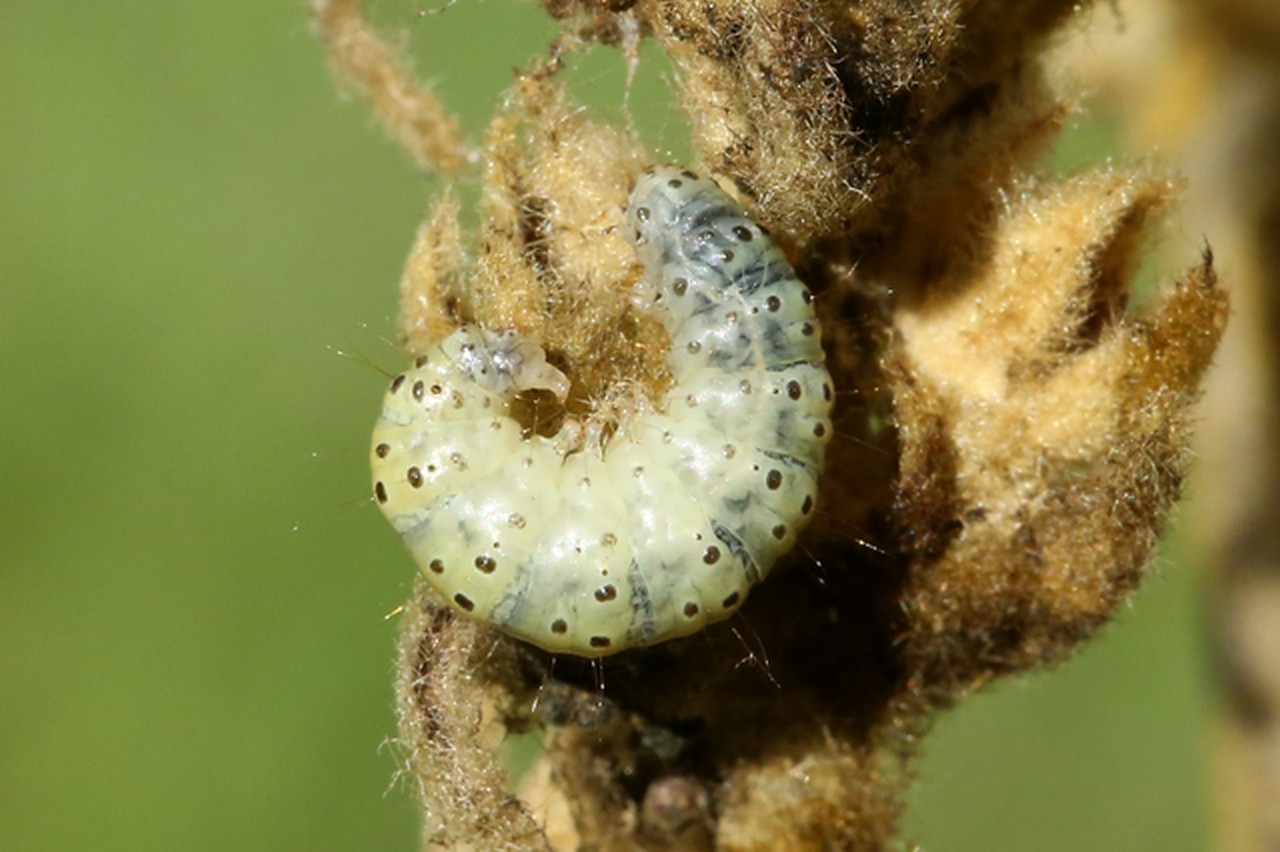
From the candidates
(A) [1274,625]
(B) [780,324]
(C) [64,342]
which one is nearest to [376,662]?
(C) [64,342]

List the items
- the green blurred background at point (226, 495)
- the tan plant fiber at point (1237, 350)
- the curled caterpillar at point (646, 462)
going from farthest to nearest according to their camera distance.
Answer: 1. the green blurred background at point (226, 495)
2. the tan plant fiber at point (1237, 350)
3. the curled caterpillar at point (646, 462)

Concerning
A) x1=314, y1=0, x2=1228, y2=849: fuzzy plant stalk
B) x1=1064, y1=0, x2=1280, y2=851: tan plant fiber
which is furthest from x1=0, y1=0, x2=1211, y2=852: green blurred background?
x1=314, y1=0, x2=1228, y2=849: fuzzy plant stalk

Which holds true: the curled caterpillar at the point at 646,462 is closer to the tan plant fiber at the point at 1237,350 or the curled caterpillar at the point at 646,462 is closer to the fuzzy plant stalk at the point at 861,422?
the fuzzy plant stalk at the point at 861,422

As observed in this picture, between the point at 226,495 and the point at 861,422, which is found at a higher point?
the point at 861,422

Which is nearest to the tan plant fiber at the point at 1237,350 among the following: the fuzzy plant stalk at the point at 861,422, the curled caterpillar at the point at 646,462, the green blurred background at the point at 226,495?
the fuzzy plant stalk at the point at 861,422

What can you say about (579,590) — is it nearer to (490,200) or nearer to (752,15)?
(490,200)

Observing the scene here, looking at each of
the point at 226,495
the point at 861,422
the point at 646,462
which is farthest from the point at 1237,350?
the point at 226,495

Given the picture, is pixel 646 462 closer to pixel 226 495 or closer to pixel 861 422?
pixel 861 422
